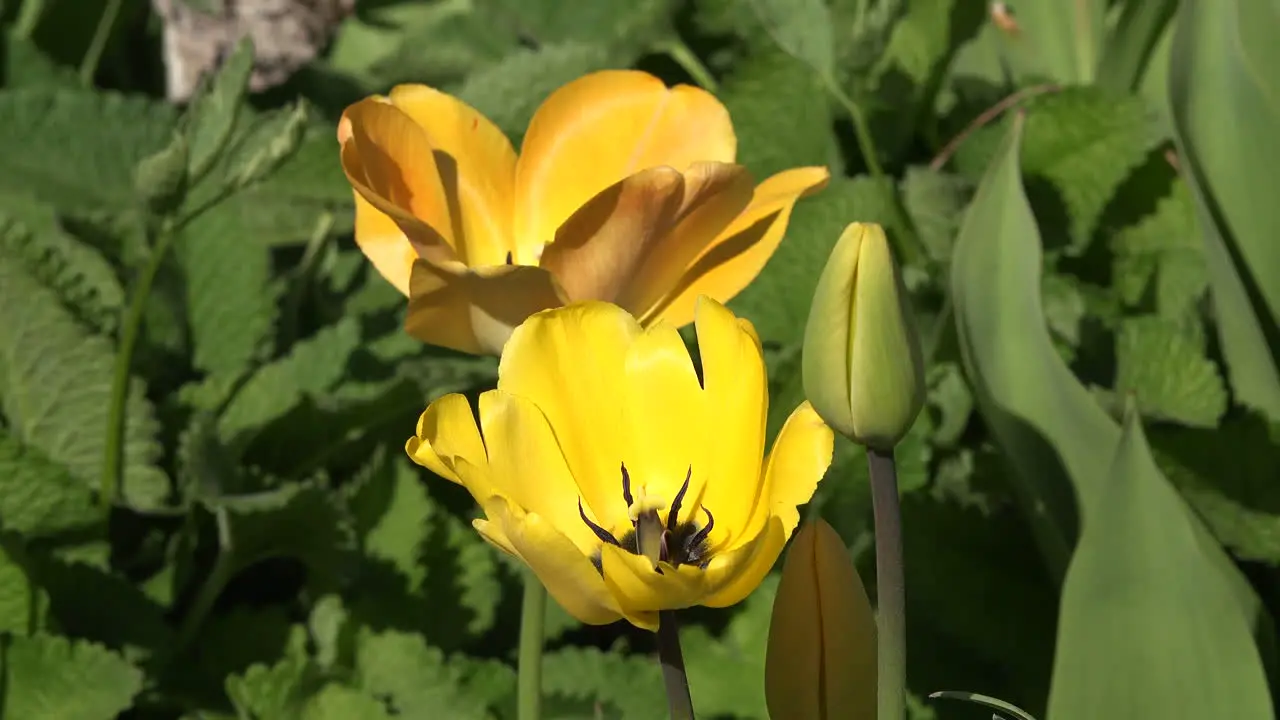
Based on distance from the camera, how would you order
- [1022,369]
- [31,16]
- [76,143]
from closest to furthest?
1. [1022,369]
2. [76,143]
3. [31,16]

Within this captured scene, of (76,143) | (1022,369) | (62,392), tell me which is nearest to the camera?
(1022,369)

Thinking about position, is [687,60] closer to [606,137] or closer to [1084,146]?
[1084,146]

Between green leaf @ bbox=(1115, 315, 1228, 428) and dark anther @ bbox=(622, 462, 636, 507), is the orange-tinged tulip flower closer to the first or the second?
dark anther @ bbox=(622, 462, 636, 507)

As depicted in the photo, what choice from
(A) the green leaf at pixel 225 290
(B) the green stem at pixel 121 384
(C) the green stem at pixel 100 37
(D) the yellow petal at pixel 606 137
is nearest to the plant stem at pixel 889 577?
(D) the yellow petal at pixel 606 137

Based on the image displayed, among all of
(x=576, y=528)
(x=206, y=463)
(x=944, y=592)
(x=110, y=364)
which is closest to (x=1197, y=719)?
(x=944, y=592)

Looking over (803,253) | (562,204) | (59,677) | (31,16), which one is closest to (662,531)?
(562,204)

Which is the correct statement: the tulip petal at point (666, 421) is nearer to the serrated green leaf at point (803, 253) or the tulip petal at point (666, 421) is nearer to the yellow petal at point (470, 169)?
the yellow petal at point (470, 169)

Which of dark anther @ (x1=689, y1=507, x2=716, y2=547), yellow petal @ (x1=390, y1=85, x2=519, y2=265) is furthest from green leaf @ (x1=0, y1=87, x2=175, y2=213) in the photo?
dark anther @ (x1=689, y1=507, x2=716, y2=547)

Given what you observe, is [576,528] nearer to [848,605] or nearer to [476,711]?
[848,605]
